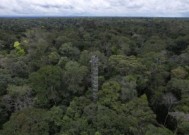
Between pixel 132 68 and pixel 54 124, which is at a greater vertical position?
pixel 132 68

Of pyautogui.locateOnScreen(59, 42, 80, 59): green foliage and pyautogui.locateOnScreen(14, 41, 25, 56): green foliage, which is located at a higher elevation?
pyautogui.locateOnScreen(59, 42, 80, 59): green foliage

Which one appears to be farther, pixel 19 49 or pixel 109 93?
pixel 19 49

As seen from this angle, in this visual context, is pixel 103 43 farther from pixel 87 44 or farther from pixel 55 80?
pixel 55 80

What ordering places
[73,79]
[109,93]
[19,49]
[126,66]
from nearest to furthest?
[109,93] < [73,79] < [126,66] < [19,49]

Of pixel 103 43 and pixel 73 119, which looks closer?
pixel 73 119

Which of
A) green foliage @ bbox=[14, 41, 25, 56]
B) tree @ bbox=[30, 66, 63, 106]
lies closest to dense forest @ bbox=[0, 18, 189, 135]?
tree @ bbox=[30, 66, 63, 106]

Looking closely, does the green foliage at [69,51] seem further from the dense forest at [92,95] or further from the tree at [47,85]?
the tree at [47,85]

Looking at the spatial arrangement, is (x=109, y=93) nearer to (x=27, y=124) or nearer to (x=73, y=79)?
(x=73, y=79)

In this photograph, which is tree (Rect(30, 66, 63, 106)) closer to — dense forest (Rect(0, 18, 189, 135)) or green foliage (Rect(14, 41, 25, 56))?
dense forest (Rect(0, 18, 189, 135))

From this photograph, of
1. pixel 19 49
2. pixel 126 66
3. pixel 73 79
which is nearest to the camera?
pixel 73 79

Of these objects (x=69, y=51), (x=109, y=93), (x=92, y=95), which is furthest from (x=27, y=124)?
(x=69, y=51)

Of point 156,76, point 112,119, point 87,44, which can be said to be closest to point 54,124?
point 112,119
